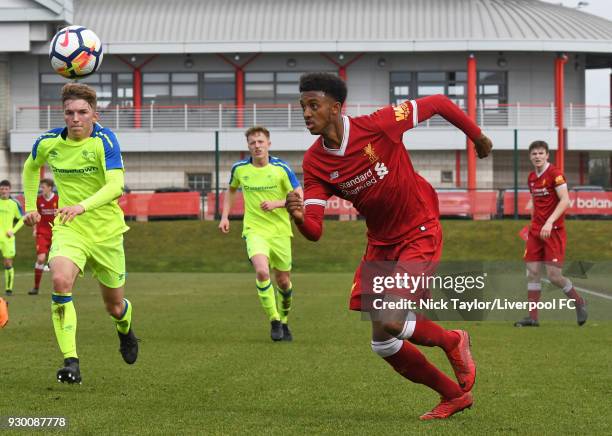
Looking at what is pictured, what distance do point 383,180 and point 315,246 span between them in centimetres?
2482

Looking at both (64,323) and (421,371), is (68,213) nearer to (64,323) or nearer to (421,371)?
(64,323)

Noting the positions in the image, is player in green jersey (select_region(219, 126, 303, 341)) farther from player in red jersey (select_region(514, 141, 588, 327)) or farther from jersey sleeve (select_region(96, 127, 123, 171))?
jersey sleeve (select_region(96, 127, 123, 171))

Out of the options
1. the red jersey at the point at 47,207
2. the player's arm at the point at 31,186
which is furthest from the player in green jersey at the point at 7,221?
the player's arm at the point at 31,186

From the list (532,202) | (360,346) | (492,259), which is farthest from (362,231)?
(360,346)

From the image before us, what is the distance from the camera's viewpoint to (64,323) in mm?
8320

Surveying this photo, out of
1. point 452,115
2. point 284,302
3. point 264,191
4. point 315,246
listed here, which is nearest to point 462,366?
point 452,115

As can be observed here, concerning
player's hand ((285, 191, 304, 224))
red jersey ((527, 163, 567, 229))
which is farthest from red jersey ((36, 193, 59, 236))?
player's hand ((285, 191, 304, 224))

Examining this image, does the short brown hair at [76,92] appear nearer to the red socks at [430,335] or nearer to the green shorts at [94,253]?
the green shorts at [94,253]

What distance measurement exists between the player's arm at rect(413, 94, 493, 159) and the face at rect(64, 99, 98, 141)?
298cm

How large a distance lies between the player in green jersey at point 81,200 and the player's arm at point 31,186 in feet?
0.15

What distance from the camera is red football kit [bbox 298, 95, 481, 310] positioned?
6.69m

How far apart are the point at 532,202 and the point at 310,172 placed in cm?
724

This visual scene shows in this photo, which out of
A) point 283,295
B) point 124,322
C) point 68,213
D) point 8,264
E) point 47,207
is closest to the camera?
point 68,213

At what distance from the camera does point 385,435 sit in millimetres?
6109
